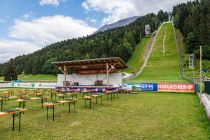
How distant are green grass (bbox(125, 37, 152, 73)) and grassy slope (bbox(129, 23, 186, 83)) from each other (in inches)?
173

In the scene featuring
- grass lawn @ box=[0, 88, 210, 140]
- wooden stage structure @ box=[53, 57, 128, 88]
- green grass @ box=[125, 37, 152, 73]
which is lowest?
grass lawn @ box=[0, 88, 210, 140]

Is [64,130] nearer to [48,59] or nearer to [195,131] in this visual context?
[195,131]

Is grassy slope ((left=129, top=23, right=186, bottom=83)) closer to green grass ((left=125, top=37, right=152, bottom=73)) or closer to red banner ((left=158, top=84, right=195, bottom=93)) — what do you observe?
green grass ((left=125, top=37, right=152, bottom=73))

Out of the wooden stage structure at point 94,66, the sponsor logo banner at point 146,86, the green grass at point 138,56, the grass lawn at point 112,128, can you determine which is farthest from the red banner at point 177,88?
the green grass at point 138,56

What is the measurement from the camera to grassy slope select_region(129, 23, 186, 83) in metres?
58.6

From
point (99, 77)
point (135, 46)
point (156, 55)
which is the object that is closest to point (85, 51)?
point (135, 46)

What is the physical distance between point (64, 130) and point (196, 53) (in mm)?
70249

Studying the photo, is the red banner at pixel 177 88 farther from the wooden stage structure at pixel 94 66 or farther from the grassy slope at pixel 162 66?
the grassy slope at pixel 162 66

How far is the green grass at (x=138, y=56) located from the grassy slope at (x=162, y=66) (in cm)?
439

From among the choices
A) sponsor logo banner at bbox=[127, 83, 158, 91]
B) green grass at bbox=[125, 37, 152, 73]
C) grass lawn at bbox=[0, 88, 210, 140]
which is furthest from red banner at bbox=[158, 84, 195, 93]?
green grass at bbox=[125, 37, 152, 73]

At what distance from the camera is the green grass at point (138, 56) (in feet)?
254

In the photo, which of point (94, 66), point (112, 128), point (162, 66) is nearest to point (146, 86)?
point (94, 66)

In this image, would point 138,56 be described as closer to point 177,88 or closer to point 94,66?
point 94,66

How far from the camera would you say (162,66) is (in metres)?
72.6
